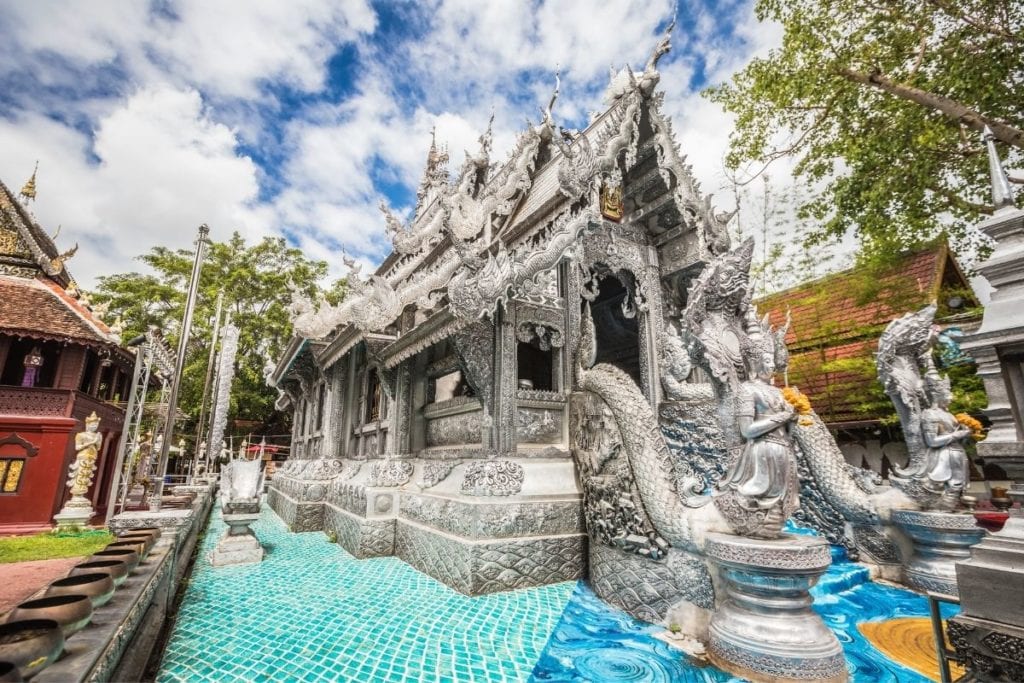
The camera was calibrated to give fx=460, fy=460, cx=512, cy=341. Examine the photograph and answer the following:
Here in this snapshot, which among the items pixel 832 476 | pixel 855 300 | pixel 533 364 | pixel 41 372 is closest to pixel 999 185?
pixel 832 476

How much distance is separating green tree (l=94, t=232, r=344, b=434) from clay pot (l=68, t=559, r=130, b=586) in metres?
27.8

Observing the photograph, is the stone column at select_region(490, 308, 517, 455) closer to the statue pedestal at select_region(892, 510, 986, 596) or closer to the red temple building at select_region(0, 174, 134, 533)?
the statue pedestal at select_region(892, 510, 986, 596)

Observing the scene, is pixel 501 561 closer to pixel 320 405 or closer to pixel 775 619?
pixel 775 619

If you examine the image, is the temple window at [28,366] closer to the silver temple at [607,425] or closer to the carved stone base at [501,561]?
the silver temple at [607,425]

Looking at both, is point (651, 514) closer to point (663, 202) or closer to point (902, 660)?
point (902, 660)

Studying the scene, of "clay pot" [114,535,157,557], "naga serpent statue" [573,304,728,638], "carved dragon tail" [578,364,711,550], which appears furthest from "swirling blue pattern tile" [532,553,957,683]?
"clay pot" [114,535,157,557]

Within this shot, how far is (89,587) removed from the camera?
2.19m

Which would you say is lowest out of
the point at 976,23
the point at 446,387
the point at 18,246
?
the point at 446,387

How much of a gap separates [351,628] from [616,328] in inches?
255

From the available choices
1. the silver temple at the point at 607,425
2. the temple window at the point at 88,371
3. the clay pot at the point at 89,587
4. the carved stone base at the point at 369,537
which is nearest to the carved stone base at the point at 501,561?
the silver temple at the point at 607,425

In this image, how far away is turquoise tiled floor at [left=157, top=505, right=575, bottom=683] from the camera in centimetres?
299

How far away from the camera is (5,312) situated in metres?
12.4

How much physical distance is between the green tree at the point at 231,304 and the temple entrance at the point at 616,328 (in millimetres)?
24451

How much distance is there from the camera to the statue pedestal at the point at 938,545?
13.7 feet
